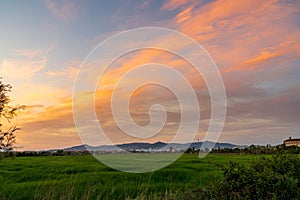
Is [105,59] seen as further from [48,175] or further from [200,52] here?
[48,175]

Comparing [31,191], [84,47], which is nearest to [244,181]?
[31,191]

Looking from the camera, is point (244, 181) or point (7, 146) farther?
point (7, 146)

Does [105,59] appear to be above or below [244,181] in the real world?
above

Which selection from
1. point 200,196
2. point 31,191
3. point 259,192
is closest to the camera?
point 259,192

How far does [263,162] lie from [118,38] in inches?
329

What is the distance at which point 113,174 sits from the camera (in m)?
16.8

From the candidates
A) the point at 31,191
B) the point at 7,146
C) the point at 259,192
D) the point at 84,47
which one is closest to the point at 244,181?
the point at 259,192

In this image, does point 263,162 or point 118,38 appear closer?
point 263,162

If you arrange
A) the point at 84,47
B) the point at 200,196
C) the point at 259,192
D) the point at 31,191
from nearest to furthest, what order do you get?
the point at 259,192 → the point at 200,196 → the point at 31,191 → the point at 84,47

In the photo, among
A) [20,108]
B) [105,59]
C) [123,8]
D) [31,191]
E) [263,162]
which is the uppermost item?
[123,8]

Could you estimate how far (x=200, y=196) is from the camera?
8.75 m

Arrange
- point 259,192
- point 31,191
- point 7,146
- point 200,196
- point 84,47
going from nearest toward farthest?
1. point 259,192
2. point 200,196
3. point 7,146
4. point 31,191
5. point 84,47

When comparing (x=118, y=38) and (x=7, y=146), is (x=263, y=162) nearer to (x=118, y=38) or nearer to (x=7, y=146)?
(x=7, y=146)

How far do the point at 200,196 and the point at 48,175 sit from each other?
10.0 meters
